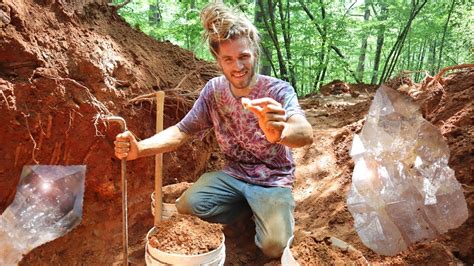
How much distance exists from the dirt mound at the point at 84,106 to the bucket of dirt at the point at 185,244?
102cm

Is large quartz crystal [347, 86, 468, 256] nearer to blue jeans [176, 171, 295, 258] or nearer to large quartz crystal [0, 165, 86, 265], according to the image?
blue jeans [176, 171, 295, 258]

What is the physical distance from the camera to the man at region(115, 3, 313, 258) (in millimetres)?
2131

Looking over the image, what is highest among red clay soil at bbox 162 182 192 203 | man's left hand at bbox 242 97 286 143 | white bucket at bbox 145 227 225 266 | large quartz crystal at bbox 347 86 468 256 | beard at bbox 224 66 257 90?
beard at bbox 224 66 257 90

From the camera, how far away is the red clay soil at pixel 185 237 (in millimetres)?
1693

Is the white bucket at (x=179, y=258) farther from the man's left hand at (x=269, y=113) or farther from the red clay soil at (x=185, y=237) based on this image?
the man's left hand at (x=269, y=113)

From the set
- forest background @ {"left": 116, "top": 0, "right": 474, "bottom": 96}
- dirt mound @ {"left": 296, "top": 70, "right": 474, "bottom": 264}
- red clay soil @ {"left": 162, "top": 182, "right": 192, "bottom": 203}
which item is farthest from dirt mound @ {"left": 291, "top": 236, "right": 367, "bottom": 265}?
forest background @ {"left": 116, "top": 0, "right": 474, "bottom": 96}

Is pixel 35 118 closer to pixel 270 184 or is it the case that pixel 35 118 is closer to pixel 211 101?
pixel 211 101

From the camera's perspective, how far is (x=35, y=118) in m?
2.38

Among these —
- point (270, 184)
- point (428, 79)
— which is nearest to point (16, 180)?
point (270, 184)

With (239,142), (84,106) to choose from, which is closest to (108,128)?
(84,106)

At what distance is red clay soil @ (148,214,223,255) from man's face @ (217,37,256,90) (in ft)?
3.09

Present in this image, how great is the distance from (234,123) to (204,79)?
1355 millimetres

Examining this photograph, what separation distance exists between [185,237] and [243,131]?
86 centimetres

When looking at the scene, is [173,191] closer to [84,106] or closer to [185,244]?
[84,106]
